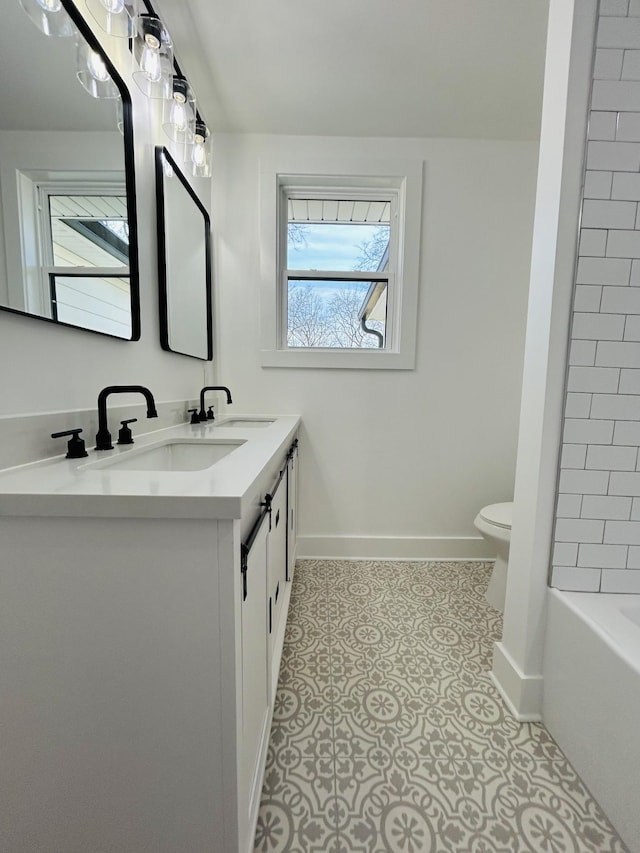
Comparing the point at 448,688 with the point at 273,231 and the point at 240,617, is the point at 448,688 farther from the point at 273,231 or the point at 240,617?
the point at 273,231

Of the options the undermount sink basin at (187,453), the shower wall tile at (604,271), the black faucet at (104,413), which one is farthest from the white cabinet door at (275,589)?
the shower wall tile at (604,271)

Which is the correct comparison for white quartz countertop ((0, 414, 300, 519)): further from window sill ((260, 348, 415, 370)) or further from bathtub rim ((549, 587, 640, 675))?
window sill ((260, 348, 415, 370))

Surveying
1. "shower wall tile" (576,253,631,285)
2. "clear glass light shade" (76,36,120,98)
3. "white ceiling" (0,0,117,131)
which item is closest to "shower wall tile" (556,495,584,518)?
"shower wall tile" (576,253,631,285)

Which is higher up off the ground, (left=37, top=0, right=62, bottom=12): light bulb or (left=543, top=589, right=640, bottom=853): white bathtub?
(left=37, top=0, right=62, bottom=12): light bulb

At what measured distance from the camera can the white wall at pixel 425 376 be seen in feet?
6.30

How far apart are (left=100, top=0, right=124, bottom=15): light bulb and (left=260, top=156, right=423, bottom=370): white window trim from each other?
3.34 ft

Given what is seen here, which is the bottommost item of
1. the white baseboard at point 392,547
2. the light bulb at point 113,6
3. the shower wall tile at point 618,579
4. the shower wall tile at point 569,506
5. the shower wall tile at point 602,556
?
the white baseboard at point 392,547

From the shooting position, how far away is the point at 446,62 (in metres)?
1.45

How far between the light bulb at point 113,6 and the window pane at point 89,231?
1.42 ft

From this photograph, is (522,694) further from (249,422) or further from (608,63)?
(608,63)

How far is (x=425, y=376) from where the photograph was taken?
81.2 inches

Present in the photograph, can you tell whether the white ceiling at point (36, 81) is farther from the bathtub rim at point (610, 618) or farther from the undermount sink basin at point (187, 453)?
the bathtub rim at point (610, 618)

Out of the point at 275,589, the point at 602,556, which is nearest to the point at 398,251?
the point at 602,556

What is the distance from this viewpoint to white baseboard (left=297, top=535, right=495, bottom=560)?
2.13 meters
